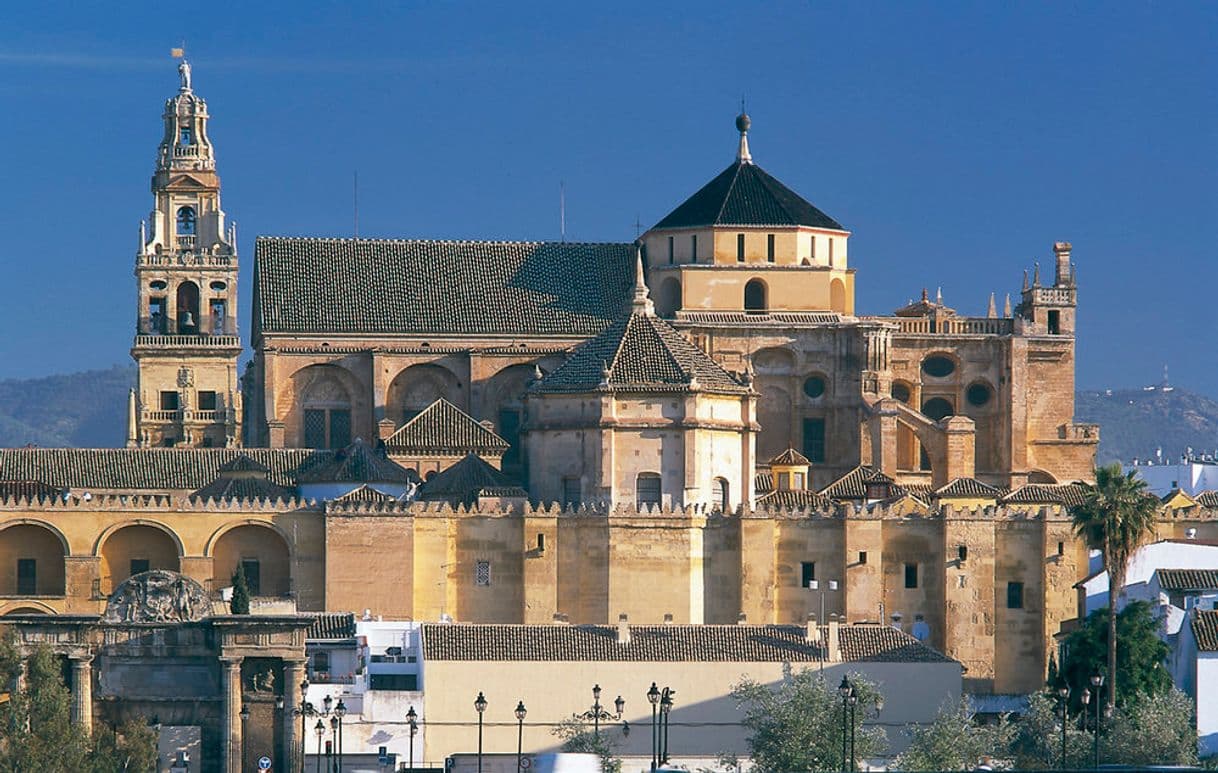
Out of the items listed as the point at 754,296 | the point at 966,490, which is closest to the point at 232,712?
the point at 966,490

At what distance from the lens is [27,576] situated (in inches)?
3868

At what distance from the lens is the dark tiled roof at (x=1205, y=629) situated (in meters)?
85.6

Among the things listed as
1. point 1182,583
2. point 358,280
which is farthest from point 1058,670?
point 358,280

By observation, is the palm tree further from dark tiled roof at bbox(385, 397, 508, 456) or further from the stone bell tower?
the stone bell tower

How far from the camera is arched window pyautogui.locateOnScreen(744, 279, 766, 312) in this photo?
111 meters

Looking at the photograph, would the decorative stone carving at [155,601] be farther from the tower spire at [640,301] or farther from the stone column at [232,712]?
the tower spire at [640,301]

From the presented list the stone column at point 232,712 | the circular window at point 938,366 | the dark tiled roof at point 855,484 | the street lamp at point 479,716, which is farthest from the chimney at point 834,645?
the circular window at point 938,366

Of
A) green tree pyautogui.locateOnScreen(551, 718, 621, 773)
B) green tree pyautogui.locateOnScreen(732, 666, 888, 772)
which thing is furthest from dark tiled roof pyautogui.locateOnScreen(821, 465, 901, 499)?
green tree pyautogui.locateOnScreen(551, 718, 621, 773)

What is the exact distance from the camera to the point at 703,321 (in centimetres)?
10975

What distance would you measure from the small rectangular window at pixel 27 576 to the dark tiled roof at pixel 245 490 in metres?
5.10

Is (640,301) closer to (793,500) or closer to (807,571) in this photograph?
(793,500)

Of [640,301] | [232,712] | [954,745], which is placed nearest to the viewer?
[954,745]

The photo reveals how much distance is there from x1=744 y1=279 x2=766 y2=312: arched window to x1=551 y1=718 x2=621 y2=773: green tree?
27.5 metres

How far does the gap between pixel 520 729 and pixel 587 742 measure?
178 centimetres
